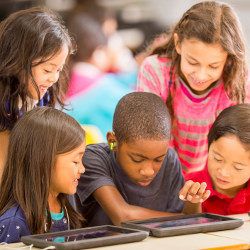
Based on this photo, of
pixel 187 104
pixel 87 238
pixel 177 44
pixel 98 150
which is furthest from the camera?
pixel 187 104

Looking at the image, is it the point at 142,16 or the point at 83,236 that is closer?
the point at 83,236

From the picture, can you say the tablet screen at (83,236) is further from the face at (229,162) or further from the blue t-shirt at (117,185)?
the face at (229,162)

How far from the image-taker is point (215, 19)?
7.13ft

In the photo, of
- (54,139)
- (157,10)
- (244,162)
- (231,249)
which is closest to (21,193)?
(54,139)

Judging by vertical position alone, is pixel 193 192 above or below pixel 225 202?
above

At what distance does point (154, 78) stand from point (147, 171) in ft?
2.31

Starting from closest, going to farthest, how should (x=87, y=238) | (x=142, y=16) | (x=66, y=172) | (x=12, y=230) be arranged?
(x=87, y=238) → (x=12, y=230) → (x=66, y=172) → (x=142, y=16)

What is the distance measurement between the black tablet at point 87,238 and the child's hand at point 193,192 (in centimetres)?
35

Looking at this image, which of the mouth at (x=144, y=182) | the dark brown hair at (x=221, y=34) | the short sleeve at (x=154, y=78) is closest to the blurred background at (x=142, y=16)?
the short sleeve at (x=154, y=78)

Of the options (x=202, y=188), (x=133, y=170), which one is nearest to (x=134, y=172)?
(x=133, y=170)

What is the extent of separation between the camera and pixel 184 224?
1582 millimetres

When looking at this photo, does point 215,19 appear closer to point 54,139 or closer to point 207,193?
point 207,193

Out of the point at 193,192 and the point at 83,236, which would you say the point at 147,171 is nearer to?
the point at 193,192

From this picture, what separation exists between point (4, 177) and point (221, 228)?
68 cm
